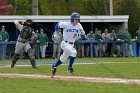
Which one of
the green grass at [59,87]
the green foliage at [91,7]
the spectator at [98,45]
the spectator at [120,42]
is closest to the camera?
the green grass at [59,87]

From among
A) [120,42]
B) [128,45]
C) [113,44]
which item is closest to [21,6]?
[113,44]

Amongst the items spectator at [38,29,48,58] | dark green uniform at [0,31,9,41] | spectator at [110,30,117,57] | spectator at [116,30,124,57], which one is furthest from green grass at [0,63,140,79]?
spectator at [116,30,124,57]

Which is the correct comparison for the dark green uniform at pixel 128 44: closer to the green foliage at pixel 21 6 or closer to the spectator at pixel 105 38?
the spectator at pixel 105 38

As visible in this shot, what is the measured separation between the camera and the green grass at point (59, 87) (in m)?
11.2

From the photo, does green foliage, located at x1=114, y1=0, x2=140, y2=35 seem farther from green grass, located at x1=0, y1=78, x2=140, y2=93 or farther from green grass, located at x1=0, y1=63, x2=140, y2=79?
green grass, located at x1=0, y1=78, x2=140, y2=93

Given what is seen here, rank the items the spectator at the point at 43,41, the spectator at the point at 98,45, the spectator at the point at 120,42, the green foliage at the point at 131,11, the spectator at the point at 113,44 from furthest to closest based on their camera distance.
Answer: the green foliage at the point at 131,11 → the spectator at the point at 120,42 → the spectator at the point at 113,44 → the spectator at the point at 98,45 → the spectator at the point at 43,41

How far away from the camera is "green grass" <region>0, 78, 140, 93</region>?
11.2m

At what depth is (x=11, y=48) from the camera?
29938 millimetres

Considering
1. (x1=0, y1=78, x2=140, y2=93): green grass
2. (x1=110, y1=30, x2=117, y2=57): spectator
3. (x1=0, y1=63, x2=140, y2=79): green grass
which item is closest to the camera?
(x1=0, y1=78, x2=140, y2=93): green grass

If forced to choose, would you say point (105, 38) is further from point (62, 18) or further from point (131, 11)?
point (131, 11)

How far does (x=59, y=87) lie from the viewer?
1198 cm

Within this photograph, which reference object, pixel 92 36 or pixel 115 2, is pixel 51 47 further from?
pixel 115 2

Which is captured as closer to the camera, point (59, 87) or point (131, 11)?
point (59, 87)

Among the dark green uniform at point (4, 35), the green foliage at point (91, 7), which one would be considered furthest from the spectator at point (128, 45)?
the green foliage at point (91, 7)
